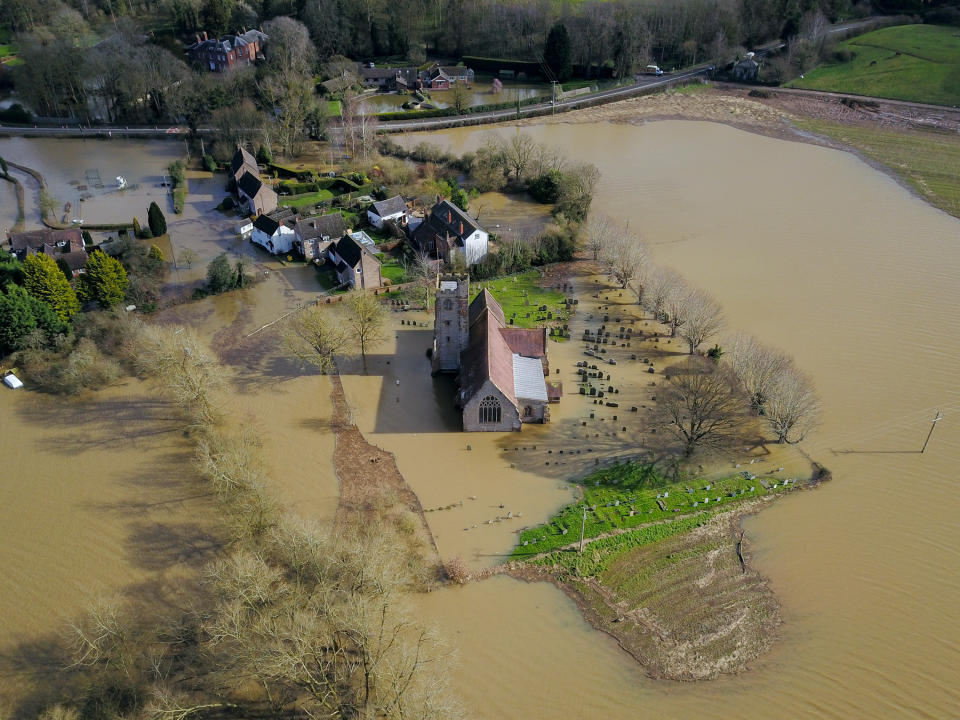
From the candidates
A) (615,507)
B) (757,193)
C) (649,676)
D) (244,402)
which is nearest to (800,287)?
(757,193)

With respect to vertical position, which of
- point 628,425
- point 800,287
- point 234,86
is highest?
point 234,86

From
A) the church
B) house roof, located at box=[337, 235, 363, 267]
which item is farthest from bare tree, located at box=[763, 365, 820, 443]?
house roof, located at box=[337, 235, 363, 267]

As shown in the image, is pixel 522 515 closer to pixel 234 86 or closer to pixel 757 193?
pixel 757 193

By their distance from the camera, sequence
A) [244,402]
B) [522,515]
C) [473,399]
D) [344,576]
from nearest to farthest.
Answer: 1. [344,576]
2. [522,515]
3. [473,399]
4. [244,402]

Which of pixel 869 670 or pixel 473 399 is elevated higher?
pixel 473 399

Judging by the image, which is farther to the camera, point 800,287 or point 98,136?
point 98,136

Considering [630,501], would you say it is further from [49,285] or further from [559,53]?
[559,53]

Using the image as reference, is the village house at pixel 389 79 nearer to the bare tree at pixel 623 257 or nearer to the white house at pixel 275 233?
the white house at pixel 275 233

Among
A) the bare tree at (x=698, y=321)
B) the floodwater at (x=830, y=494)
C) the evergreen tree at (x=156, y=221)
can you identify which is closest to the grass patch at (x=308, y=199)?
the evergreen tree at (x=156, y=221)
